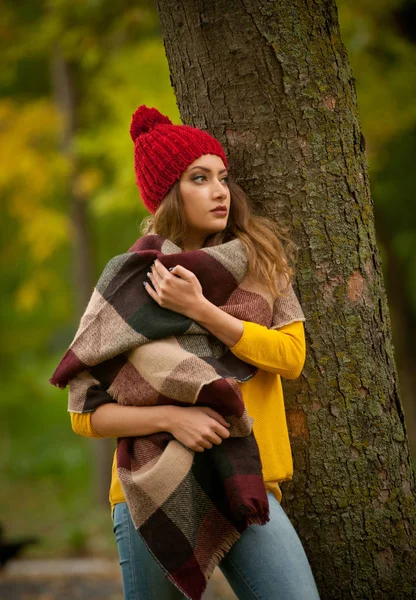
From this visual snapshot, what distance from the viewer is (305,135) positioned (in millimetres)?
2777

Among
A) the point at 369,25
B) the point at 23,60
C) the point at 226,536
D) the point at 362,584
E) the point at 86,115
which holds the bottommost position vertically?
the point at 362,584

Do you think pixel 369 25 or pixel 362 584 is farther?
pixel 369 25

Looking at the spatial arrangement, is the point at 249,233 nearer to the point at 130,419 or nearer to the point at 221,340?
the point at 221,340

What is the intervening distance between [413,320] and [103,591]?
17.1 feet

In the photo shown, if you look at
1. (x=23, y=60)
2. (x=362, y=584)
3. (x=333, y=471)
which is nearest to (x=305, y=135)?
(x=333, y=471)

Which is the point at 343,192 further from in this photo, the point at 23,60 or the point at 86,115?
the point at 23,60

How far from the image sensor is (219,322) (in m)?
2.37

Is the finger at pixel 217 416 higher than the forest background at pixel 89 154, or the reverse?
the forest background at pixel 89 154

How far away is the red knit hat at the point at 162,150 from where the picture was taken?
2590 millimetres

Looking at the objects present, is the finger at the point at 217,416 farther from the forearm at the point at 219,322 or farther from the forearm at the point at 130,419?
the forearm at the point at 219,322

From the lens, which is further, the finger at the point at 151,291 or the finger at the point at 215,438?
the finger at the point at 151,291

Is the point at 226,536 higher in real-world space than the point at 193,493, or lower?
lower

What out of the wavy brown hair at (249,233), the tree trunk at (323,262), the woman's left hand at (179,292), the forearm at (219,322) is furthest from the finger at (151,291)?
the tree trunk at (323,262)

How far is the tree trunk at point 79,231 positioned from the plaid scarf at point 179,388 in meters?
6.60
